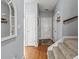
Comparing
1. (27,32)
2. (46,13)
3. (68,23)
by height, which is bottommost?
(27,32)

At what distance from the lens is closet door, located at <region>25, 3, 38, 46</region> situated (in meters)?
7.36

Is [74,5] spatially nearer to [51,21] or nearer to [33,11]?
[33,11]

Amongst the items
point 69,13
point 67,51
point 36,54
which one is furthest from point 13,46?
point 69,13

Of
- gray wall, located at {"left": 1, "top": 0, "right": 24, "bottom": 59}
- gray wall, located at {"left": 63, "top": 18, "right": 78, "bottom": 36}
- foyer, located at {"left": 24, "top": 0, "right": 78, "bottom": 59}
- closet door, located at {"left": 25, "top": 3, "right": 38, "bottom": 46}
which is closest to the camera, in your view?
gray wall, located at {"left": 1, "top": 0, "right": 24, "bottom": 59}

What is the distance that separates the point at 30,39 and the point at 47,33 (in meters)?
4.60

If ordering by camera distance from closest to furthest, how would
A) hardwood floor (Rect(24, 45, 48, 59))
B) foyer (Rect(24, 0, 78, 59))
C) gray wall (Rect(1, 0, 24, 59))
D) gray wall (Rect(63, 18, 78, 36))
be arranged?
gray wall (Rect(1, 0, 24, 59))
foyer (Rect(24, 0, 78, 59))
hardwood floor (Rect(24, 45, 48, 59))
gray wall (Rect(63, 18, 78, 36))

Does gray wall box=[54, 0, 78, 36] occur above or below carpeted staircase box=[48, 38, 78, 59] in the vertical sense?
above

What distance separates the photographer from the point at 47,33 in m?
11.8

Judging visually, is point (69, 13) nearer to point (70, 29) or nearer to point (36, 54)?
point (70, 29)

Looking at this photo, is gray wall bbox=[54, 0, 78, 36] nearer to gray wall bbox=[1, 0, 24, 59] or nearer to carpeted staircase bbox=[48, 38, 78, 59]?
carpeted staircase bbox=[48, 38, 78, 59]

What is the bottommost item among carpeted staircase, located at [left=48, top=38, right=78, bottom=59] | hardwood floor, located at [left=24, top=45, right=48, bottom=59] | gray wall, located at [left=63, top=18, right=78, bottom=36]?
hardwood floor, located at [left=24, top=45, right=48, bottom=59]

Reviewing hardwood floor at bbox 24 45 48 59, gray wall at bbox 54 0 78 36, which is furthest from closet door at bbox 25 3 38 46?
gray wall at bbox 54 0 78 36

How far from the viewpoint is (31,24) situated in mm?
7434

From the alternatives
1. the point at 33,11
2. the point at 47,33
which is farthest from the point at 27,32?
the point at 47,33
